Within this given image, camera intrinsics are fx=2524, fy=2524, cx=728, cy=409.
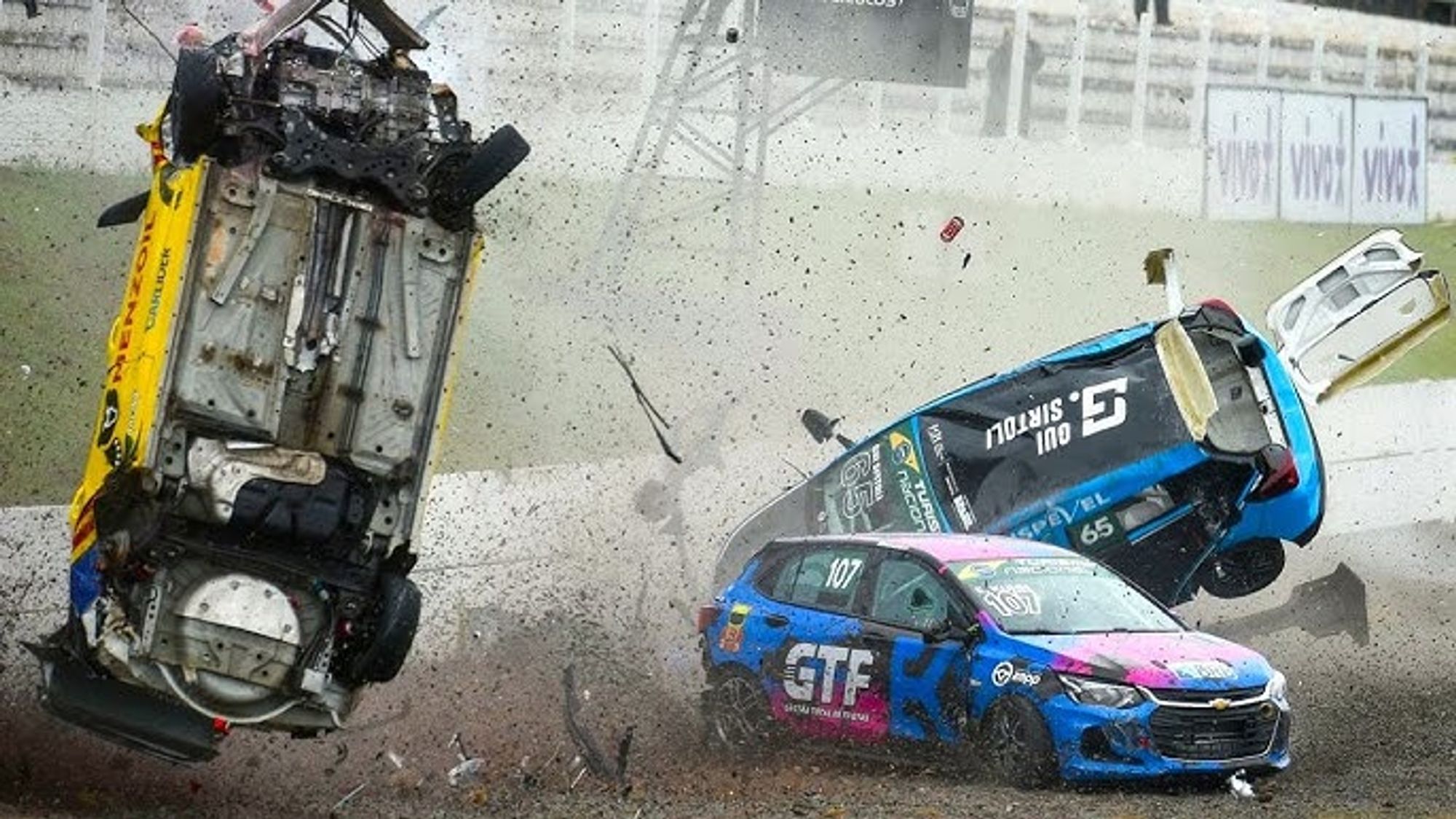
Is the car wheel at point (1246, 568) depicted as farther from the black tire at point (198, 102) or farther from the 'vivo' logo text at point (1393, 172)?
the 'vivo' logo text at point (1393, 172)

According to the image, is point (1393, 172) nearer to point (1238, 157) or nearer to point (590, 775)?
point (1238, 157)

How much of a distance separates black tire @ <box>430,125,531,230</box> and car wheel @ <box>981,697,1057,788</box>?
10.9 ft

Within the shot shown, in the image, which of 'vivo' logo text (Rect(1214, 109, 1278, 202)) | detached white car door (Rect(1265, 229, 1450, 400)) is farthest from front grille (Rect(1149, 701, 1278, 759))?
'vivo' logo text (Rect(1214, 109, 1278, 202))

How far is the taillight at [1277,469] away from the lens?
13.0 metres

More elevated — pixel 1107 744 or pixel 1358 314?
pixel 1358 314

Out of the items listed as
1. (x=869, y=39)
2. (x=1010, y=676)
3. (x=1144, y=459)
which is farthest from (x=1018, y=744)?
(x=869, y=39)

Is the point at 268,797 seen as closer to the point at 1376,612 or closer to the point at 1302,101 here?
the point at 1376,612

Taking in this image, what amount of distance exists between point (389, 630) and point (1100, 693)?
10.6 feet

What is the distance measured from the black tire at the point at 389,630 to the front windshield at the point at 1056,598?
117 inches

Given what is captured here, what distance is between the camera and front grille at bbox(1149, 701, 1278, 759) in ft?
36.7

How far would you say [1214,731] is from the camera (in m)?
11.3

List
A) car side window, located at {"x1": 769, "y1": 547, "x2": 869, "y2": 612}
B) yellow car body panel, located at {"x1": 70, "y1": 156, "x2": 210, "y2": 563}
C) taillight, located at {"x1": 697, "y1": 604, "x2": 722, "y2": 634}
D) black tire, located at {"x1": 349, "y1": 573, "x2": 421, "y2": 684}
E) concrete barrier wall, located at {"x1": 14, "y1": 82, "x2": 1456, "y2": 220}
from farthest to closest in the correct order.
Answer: concrete barrier wall, located at {"x1": 14, "y1": 82, "x2": 1456, "y2": 220} → taillight, located at {"x1": 697, "y1": 604, "x2": 722, "y2": 634} → car side window, located at {"x1": 769, "y1": 547, "x2": 869, "y2": 612} → black tire, located at {"x1": 349, "y1": 573, "x2": 421, "y2": 684} → yellow car body panel, located at {"x1": 70, "y1": 156, "x2": 210, "y2": 563}

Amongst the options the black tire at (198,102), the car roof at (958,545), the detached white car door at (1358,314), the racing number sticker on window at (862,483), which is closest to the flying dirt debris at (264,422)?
the black tire at (198,102)

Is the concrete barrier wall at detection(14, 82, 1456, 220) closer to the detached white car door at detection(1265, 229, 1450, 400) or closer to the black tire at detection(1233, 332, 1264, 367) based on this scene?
the detached white car door at detection(1265, 229, 1450, 400)
